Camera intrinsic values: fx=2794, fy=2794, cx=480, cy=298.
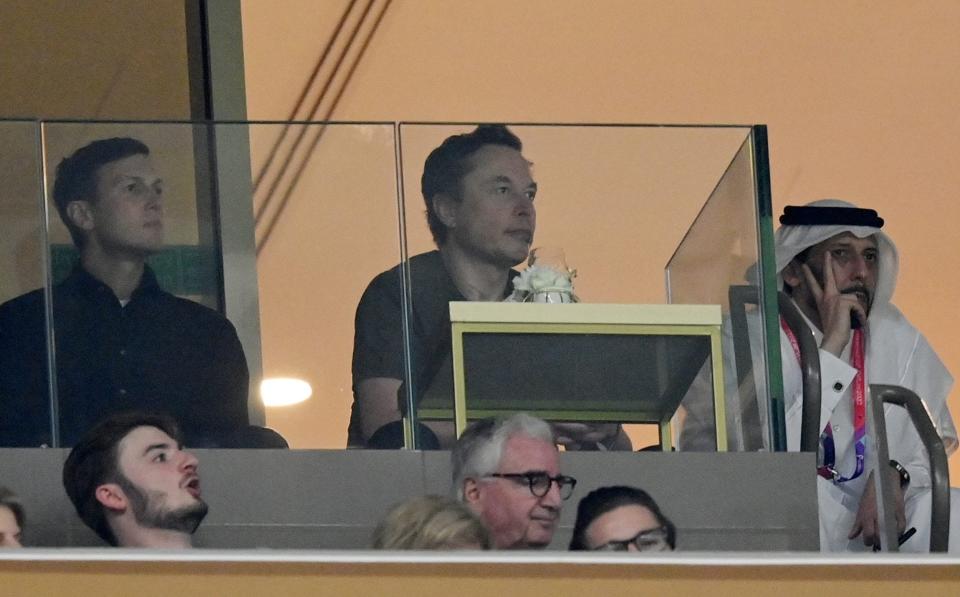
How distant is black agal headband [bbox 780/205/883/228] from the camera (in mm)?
6922

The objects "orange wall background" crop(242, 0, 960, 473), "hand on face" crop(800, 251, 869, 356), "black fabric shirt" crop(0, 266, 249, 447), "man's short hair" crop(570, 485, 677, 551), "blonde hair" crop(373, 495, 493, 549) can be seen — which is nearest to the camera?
"blonde hair" crop(373, 495, 493, 549)

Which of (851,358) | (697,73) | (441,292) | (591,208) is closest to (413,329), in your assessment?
(441,292)

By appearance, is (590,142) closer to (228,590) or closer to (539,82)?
(228,590)

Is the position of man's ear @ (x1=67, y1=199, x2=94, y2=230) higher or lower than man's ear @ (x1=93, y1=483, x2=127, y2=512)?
higher

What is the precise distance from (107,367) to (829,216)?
1.89 m

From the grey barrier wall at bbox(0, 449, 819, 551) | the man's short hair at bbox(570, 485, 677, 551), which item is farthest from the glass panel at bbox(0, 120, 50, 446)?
the man's short hair at bbox(570, 485, 677, 551)

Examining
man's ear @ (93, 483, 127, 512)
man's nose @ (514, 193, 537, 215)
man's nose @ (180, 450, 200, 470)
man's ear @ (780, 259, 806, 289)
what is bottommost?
man's ear @ (93, 483, 127, 512)

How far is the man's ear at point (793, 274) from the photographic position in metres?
6.84

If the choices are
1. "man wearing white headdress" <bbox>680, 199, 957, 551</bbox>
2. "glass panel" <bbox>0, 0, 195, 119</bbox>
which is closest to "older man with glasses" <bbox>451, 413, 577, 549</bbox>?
"man wearing white headdress" <bbox>680, 199, 957, 551</bbox>

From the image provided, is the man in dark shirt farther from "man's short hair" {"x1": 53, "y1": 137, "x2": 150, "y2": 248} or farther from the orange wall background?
the orange wall background

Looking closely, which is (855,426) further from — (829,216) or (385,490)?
Result: (385,490)

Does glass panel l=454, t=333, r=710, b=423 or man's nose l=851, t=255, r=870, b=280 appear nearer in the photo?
glass panel l=454, t=333, r=710, b=423

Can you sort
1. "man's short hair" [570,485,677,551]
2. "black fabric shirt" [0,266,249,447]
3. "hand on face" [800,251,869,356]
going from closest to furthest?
"man's short hair" [570,485,677,551] → "black fabric shirt" [0,266,249,447] → "hand on face" [800,251,869,356]

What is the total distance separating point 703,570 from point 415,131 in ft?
6.09
